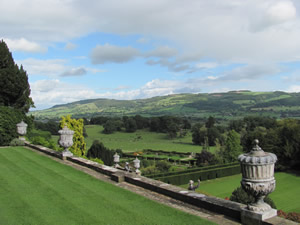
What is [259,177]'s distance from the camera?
15.7 feet

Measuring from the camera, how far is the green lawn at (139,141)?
246ft

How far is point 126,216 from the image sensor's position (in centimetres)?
558

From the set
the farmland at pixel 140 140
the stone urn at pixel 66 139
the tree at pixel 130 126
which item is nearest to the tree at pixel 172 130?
the farmland at pixel 140 140

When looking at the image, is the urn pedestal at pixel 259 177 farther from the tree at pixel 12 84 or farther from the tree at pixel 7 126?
the tree at pixel 12 84

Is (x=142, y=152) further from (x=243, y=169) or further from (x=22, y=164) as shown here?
(x=243, y=169)

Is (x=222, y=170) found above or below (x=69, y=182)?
below

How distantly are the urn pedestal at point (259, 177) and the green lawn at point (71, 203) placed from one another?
1.02 metres

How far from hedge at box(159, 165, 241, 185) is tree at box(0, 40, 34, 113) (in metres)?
15.9

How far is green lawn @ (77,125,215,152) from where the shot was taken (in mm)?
74938

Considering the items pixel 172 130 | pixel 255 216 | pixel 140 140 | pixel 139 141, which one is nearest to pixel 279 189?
pixel 255 216

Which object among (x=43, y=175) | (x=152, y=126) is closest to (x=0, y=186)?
(x=43, y=175)

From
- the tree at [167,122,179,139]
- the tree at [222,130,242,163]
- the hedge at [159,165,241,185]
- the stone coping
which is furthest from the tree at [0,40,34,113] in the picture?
the tree at [167,122,179,139]

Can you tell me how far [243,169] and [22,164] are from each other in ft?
30.9

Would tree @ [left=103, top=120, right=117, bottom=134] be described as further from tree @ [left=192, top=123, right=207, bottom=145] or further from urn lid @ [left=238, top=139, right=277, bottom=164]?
urn lid @ [left=238, top=139, right=277, bottom=164]
